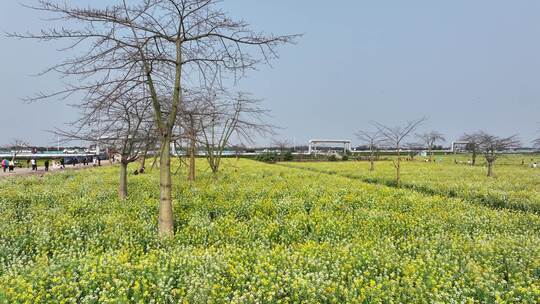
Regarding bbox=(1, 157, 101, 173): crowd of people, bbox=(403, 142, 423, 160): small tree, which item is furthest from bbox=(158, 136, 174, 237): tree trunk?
bbox=(403, 142, 423, 160): small tree

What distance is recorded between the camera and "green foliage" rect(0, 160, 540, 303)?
4.98 m

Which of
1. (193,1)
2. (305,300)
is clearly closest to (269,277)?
(305,300)

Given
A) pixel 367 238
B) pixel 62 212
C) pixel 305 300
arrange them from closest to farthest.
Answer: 1. pixel 305 300
2. pixel 367 238
3. pixel 62 212

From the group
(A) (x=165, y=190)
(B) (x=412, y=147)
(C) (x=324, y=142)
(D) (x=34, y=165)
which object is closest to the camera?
(A) (x=165, y=190)

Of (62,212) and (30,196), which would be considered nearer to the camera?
(62,212)

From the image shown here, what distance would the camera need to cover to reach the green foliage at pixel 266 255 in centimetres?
498

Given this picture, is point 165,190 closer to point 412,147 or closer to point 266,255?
point 266,255

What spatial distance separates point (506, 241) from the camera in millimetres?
7918

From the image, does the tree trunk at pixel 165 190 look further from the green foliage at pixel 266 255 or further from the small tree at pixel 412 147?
the small tree at pixel 412 147

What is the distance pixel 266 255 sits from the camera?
6.59 metres

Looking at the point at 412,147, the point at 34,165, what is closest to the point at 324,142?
the point at 412,147

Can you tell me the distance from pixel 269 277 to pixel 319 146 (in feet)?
379

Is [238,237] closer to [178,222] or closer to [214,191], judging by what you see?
[178,222]

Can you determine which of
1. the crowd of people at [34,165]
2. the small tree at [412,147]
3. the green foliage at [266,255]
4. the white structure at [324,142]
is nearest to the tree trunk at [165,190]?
the green foliage at [266,255]
